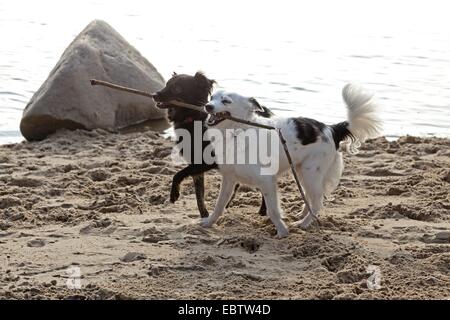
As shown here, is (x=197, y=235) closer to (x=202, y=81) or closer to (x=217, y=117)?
(x=217, y=117)

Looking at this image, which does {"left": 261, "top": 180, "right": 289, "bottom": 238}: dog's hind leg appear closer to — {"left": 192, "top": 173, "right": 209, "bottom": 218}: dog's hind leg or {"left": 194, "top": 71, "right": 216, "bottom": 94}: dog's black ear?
{"left": 192, "top": 173, "right": 209, "bottom": 218}: dog's hind leg

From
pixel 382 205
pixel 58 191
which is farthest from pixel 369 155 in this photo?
pixel 58 191

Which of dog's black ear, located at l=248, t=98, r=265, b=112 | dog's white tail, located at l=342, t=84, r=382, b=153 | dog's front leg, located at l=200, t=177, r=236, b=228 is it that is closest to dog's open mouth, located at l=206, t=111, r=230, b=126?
dog's black ear, located at l=248, t=98, r=265, b=112

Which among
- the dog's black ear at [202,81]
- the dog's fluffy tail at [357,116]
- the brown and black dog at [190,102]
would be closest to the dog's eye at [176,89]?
the brown and black dog at [190,102]

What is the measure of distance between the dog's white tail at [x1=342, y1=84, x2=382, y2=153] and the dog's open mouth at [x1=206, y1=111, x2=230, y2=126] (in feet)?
3.63

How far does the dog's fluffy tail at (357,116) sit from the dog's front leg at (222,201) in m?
0.91

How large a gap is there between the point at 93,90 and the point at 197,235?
14.0 feet

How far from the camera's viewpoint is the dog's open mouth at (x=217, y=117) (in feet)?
21.5

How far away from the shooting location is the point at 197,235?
6656mm

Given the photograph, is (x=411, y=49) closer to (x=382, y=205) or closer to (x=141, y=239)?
(x=382, y=205)

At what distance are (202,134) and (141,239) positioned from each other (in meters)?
1.14

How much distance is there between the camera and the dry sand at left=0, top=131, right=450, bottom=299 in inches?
220

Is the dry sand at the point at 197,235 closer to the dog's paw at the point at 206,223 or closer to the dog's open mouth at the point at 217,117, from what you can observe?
the dog's paw at the point at 206,223

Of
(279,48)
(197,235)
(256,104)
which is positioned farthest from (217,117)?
(279,48)
